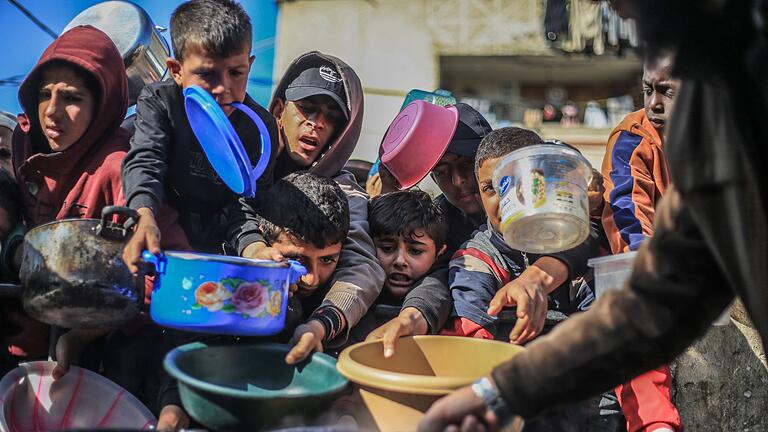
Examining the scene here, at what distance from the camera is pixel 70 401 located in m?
2.50

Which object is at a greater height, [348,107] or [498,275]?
[348,107]

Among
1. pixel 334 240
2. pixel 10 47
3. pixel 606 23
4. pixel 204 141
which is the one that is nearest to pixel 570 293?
pixel 334 240

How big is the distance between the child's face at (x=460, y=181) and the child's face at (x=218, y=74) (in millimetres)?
1064

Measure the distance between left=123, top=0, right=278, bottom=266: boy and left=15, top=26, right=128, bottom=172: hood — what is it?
0.78 feet

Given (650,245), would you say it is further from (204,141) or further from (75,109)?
(75,109)

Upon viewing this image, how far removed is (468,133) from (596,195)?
757 mm

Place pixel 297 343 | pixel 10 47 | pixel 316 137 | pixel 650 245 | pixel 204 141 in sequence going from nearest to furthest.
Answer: pixel 650 245 < pixel 297 343 < pixel 204 141 < pixel 316 137 < pixel 10 47

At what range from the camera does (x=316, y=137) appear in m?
3.37

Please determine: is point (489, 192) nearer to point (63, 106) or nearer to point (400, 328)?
point (400, 328)

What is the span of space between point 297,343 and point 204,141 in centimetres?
79

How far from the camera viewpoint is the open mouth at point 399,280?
298 cm

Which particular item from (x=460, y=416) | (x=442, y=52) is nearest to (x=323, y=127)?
(x=460, y=416)

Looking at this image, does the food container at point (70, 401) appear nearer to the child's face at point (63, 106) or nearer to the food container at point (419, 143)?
the child's face at point (63, 106)

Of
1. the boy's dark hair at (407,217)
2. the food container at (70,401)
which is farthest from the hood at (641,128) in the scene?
the food container at (70,401)
